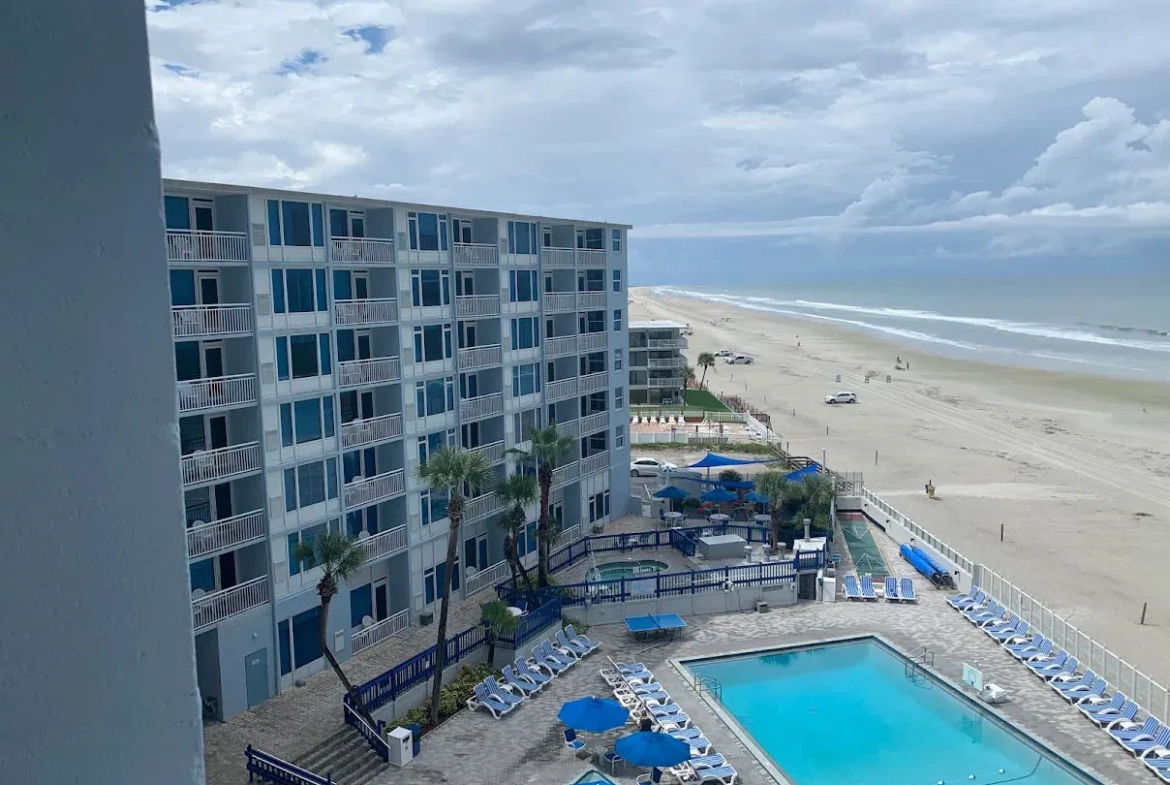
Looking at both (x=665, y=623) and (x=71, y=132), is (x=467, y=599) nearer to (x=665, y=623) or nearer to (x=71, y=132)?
(x=665, y=623)

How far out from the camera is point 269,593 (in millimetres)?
27078

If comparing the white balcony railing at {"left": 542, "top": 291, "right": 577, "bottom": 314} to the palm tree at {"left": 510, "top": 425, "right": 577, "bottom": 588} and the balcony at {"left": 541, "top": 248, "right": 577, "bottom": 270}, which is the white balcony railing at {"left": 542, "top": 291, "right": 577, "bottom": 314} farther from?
the palm tree at {"left": 510, "top": 425, "right": 577, "bottom": 588}

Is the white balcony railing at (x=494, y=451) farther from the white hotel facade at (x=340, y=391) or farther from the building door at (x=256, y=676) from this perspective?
the building door at (x=256, y=676)

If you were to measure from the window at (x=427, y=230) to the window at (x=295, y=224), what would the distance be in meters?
4.13

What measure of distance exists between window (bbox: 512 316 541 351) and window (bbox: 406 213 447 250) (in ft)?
18.9

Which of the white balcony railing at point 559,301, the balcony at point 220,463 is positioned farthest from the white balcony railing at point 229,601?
the white balcony railing at point 559,301

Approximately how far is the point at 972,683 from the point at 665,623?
9.61 meters

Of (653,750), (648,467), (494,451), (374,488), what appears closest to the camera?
(653,750)

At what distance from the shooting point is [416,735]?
81.9 feet

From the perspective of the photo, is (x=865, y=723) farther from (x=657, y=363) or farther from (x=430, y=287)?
(x=657, y=363)

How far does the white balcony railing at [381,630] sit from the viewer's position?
Result: 30094 mm

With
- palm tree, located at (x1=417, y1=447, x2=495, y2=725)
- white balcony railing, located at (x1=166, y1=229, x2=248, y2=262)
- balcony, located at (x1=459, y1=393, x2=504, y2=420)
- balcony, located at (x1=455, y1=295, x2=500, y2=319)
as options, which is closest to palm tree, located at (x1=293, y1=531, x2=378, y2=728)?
palm tree, located at (x1=417, y1=447, x2=495, y2=725)

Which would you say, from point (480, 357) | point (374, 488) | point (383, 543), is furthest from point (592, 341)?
point (383, 543)

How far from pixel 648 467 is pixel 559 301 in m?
15.8
